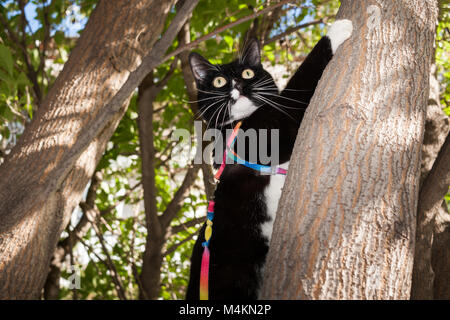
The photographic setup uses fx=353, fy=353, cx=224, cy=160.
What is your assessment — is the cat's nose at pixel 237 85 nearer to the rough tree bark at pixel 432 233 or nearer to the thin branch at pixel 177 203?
the rough tree bark at pixel 432 233

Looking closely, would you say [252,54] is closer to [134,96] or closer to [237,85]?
[237,85]

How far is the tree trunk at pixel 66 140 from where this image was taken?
1.66 m

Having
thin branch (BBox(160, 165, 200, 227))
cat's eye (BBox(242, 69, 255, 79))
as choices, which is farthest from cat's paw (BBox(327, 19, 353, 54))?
thin branch (BBox(160, 165, 200, 227))

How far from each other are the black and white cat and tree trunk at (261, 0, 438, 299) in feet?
0.67

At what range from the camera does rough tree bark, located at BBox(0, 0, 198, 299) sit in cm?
156

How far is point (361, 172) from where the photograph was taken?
3.34 feet

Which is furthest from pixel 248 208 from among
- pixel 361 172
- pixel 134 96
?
pixel 134 96

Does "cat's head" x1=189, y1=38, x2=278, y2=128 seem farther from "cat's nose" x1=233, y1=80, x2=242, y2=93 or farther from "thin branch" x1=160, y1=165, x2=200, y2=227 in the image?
"thin branch" x1=160, y1=165, x2=200, y2=227

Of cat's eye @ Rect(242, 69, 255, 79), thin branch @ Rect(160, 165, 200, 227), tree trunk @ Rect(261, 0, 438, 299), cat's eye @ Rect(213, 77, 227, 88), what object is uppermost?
cat's eye @ Rect(242, 69, 255, 79)

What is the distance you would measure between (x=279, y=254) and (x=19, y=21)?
11.1 ft

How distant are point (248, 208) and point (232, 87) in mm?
749
